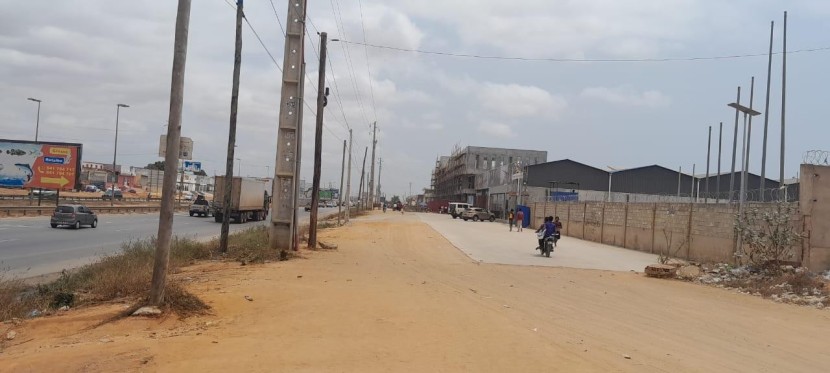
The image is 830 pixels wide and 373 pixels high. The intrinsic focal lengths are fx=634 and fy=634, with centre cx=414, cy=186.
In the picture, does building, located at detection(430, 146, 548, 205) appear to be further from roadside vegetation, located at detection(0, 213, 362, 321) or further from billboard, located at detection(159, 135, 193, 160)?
roadside vegetation, located at detection(0, 213, 362, 321)

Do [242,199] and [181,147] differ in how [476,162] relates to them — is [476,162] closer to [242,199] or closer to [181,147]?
[242,199]

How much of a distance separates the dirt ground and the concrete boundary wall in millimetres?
6645

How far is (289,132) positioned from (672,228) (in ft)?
51.9

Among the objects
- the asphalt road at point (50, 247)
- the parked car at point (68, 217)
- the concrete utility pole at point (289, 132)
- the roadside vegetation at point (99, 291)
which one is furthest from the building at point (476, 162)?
the roadside vegetation at point (99, 291)

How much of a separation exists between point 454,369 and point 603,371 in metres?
1.57

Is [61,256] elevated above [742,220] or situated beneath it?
situated beneath

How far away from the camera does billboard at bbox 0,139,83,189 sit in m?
50.7

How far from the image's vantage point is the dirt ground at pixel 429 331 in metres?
6.64

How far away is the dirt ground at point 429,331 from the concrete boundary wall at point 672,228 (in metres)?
6.65

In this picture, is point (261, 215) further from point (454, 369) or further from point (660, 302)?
point (454, 369)

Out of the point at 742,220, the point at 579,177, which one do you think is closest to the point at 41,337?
the point at 742,220

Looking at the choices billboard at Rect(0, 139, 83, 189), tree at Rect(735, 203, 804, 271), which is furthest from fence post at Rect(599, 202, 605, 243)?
billboard at Rect(0, 139, 83, 189)

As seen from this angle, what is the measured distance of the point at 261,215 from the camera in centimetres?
5781

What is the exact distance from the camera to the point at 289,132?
21344 millimetres
